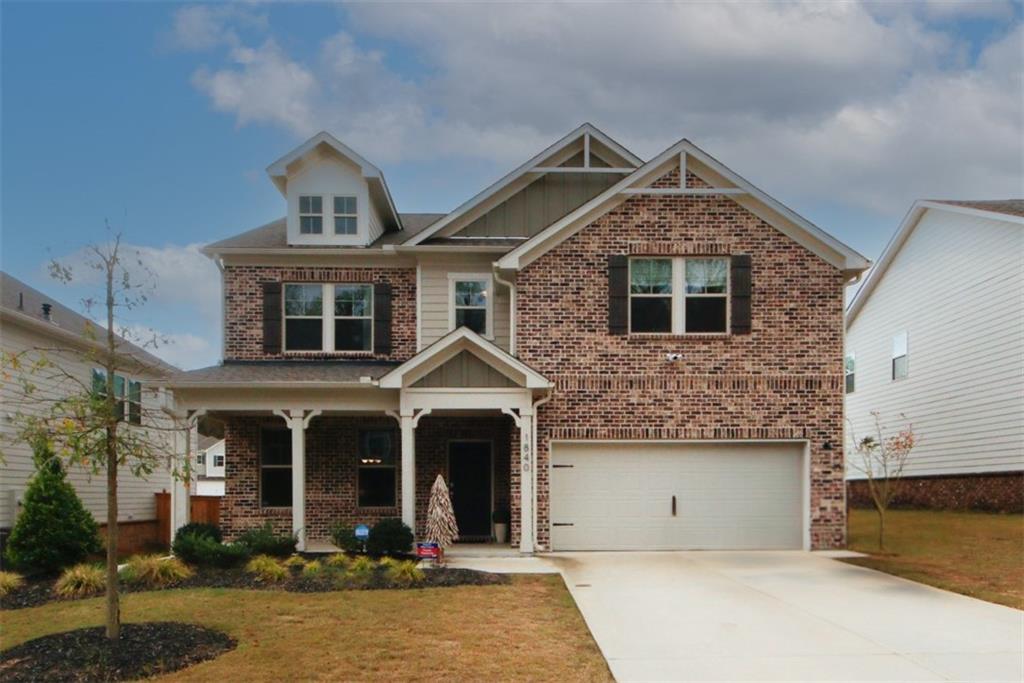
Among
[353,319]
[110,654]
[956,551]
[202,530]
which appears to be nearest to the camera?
[110,654]

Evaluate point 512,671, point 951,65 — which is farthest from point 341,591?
point 951,65

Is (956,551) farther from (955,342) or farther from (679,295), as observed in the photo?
(955,342)

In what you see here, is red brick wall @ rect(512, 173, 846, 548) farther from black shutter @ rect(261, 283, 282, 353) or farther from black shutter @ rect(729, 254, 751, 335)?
black shutter @ rect(261, 283, 282, 353)

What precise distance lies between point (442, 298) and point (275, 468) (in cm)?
516

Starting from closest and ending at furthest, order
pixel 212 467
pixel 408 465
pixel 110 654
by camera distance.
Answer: pixel 110 654
pixel 408 465
pixel 212 467

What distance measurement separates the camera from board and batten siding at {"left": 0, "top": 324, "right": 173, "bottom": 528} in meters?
16.6

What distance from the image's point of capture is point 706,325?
58.2 ft

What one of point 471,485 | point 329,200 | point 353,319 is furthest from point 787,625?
point 329,200

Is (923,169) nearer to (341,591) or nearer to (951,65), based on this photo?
(951,65)

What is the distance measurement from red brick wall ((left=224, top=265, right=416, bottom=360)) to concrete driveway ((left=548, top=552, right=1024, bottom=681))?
6.64 meters

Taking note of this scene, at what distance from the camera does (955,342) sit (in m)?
22.4

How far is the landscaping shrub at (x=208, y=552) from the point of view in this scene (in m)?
14.3

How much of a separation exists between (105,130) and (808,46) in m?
12.4

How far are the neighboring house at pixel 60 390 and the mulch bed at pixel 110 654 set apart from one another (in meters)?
4.81
